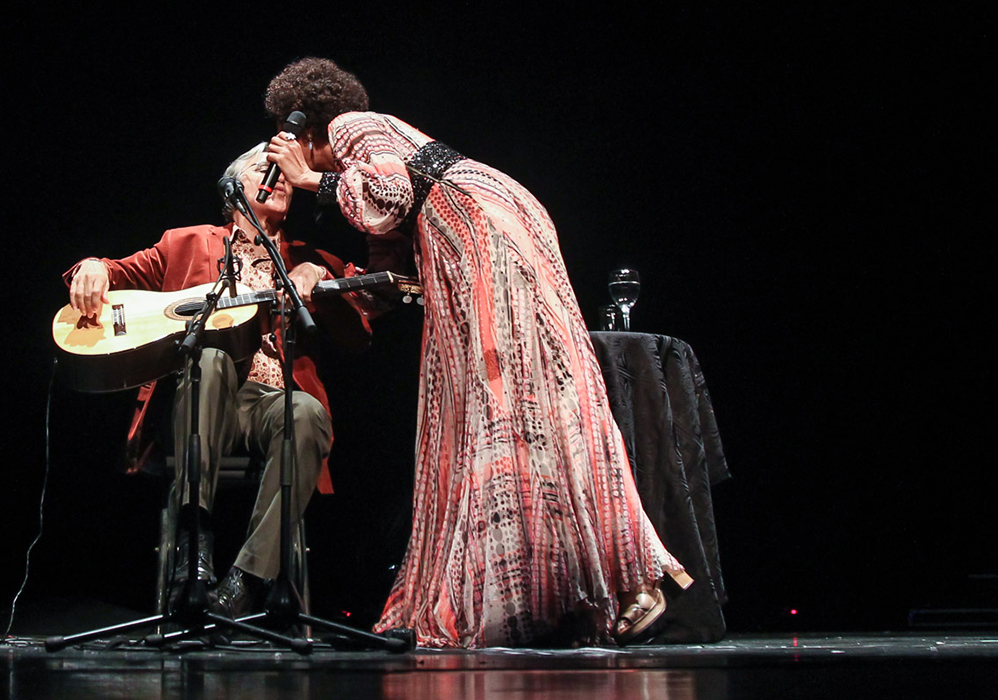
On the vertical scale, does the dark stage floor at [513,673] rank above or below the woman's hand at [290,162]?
below

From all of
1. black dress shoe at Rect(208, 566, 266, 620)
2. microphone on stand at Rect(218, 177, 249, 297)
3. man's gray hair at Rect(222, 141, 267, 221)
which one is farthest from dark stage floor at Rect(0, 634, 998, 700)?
man's gray hair at Rect(222, 141, 267, 221)

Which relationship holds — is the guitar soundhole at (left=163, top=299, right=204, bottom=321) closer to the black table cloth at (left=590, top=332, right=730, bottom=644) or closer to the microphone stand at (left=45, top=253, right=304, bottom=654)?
the microphone stand at (left=45, top=253, right=304, bottom=654)

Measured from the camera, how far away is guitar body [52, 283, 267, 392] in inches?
96.2

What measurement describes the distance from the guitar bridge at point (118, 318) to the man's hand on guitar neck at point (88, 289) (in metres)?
0.04

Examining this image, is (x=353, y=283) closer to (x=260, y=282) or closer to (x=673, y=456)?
(x=260, y=282)

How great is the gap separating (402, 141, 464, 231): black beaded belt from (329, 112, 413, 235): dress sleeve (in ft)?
0.07

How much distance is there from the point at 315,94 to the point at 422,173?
466 mm

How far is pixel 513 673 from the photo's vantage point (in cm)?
153

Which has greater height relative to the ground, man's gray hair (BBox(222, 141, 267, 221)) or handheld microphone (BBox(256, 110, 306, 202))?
man's gray hair (BBox(222, 141, 267, 221))

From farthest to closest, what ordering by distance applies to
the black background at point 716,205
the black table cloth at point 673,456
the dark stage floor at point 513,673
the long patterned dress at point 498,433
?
the black background at point 716,205, the black table cloth at point 673,456, the long patterned dress at point 498,433, the dark stage floor at point 513,673

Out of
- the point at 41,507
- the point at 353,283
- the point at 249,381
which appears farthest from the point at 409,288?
the point at 41,507

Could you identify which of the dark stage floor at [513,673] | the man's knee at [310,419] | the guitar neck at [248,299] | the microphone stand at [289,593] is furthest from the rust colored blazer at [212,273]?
the dark stage floor at [513,673]

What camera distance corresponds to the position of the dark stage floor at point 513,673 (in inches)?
49.6

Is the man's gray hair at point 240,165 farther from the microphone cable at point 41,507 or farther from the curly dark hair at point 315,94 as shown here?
the microphone cable at point 41,507
